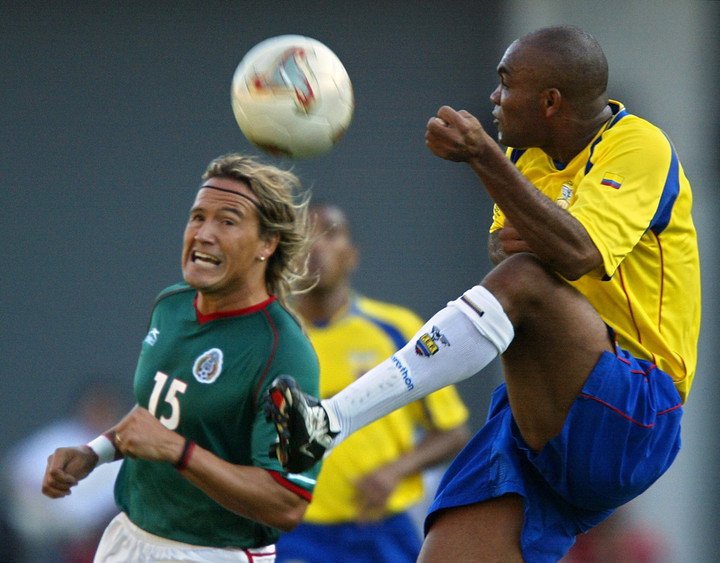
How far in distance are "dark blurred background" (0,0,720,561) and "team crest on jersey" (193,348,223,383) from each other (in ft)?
19.4

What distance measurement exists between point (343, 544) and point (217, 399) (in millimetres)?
1976

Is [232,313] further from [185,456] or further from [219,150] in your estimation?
[219,150]

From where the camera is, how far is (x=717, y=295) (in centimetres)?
1055

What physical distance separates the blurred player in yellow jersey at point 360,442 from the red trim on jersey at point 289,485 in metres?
1.74

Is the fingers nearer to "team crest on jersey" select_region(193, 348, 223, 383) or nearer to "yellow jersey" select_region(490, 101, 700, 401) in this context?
"team crest on jersey" select_region(193, 348, 223, 383)

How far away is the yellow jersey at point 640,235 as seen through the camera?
4102mm

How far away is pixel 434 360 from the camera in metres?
4.07

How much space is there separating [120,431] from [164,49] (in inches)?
283

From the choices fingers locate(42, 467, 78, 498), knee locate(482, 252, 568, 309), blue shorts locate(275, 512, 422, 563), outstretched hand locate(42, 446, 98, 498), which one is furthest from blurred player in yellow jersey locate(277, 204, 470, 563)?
knee locate(482, 252, 568, 309)

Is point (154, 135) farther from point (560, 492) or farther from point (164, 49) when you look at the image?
point (560, 492)

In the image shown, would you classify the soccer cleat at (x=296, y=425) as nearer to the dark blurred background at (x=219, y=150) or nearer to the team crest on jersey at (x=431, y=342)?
the team crest on jersey at (x=431, y=342)

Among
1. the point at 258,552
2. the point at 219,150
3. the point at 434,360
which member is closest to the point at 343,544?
the point at 258,552

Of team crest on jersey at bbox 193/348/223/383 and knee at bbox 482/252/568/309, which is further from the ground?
knee at bbox 482/252/568/309

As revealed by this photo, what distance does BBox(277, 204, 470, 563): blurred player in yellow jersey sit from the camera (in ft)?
20.8
